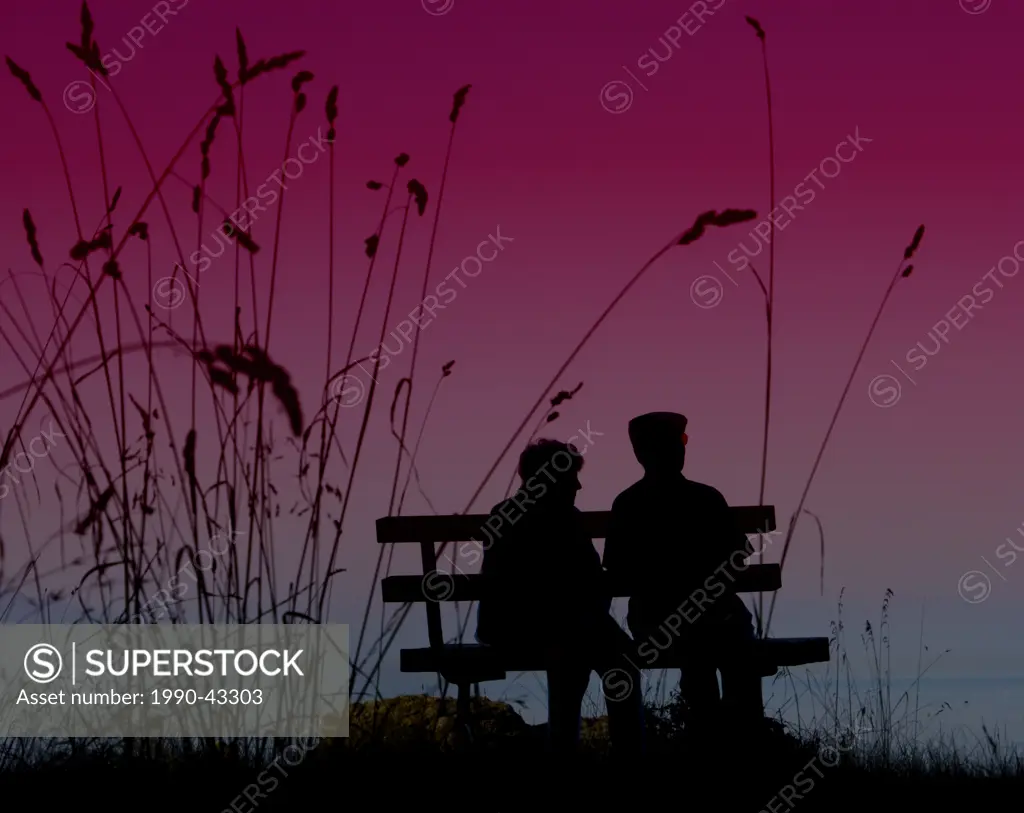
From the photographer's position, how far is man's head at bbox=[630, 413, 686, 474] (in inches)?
155

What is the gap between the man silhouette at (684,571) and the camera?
3.81 metres

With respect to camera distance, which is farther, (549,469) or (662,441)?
(662,441)

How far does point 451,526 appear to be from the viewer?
14.1ft

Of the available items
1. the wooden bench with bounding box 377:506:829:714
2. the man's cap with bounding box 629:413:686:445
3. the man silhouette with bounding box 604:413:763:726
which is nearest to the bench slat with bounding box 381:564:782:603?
the wooden bench with bounding box 377:506:829:714

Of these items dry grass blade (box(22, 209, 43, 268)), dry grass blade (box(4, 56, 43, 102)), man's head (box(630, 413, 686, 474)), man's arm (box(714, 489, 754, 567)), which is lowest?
man's arm (box(714, 489, 754, 567))

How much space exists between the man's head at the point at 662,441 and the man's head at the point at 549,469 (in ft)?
0.99

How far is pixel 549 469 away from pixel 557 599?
1.22ft

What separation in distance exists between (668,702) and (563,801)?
1591mm

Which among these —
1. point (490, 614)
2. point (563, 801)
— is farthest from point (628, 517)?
point (563, 801)
